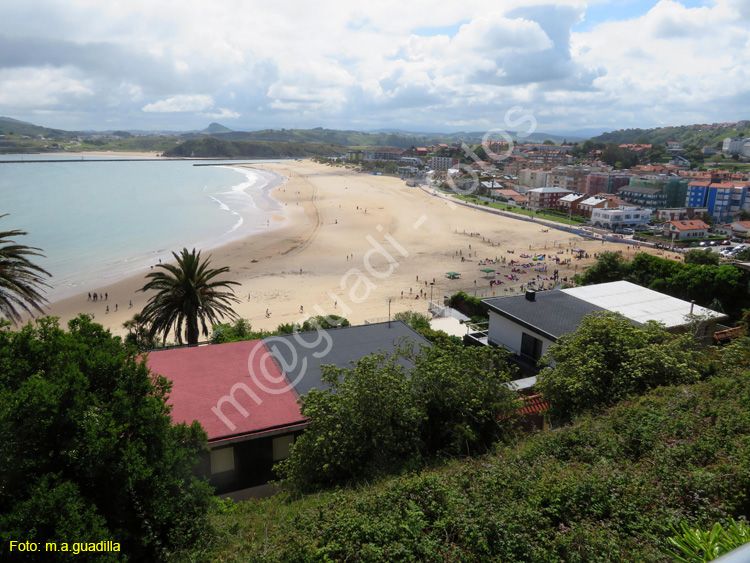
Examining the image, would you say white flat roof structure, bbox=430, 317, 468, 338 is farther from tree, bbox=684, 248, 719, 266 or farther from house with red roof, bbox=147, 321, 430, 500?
tree, bbox=684, 248, 719, 266

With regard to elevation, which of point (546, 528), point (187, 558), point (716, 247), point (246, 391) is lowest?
point (716, 247)

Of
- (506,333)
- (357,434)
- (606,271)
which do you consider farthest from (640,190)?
(357,434)

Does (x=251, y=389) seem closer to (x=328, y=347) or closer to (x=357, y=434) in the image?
(x=328, y=347)

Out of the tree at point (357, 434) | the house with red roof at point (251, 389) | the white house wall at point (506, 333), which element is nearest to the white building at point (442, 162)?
the white house wall at point (506, 333)

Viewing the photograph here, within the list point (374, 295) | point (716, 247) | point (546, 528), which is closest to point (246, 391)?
point (546, 528)

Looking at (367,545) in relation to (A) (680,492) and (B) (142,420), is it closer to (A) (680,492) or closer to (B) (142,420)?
(B) (142,420)

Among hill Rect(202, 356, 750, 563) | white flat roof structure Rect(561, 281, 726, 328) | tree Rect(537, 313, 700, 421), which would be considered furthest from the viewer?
white flat roof structure Rect(561, 281, 726, 328)

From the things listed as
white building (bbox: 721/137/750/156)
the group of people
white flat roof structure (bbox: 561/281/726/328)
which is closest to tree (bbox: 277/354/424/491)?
white flat roof structure (bbox: 561/281/726/328)

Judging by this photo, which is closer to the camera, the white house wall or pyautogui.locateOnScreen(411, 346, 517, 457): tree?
pyautogui.locateOnScreen(411, 346, 517, 457): tree
